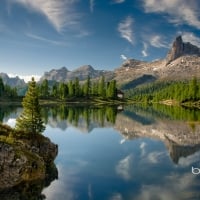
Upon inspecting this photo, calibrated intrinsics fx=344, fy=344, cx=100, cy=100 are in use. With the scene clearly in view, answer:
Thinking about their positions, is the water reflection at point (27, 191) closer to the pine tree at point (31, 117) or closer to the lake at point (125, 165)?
the lake at point (125, 165)

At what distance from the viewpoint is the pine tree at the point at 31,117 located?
45.3 metres

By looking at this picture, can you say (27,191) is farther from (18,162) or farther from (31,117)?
(31,117)

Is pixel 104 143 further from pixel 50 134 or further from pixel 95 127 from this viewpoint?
pixel 95 127

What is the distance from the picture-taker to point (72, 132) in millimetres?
78938

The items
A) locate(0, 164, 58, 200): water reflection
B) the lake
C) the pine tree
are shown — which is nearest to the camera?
locate(0, 164, 58, 200): water reflection

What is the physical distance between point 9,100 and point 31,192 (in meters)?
173

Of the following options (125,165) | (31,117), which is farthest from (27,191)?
(125,165)

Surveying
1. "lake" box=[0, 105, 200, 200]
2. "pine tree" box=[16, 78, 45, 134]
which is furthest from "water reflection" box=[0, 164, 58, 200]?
"pine tree" box=[16, 78, 45, 134]

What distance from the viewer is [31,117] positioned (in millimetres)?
46500

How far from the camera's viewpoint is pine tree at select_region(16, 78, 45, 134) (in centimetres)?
4528

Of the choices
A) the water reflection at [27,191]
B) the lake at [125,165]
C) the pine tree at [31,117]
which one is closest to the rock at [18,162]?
the water reflection at [27,191]

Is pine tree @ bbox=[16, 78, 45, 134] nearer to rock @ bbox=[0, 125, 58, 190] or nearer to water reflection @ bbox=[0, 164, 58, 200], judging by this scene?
rock @ bbox=[0, 125, 58, 190]

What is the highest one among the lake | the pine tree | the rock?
the pine tree

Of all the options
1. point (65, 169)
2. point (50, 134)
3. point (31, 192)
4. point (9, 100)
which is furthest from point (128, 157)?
point (9, 100)
